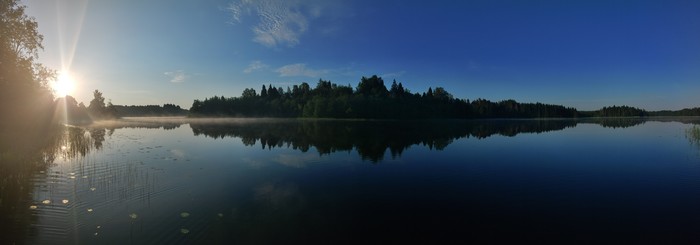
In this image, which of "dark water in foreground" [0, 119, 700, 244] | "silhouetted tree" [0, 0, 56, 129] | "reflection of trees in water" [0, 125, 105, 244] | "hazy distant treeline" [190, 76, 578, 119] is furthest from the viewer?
"hazy distant treeline" [190, 76, 578, 119]

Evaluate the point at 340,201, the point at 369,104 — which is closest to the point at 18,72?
the point at 340,201

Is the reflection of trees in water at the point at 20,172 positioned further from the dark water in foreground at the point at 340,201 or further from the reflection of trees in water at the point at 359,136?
the reflection of trees in water at the point at 359,136

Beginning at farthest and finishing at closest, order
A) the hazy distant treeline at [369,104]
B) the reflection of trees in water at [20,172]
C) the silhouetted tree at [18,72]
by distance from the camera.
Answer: the hazy distant treeline at [369,104]
the silhouetted tree at [18,72]
the reflection of trees in water at [20,172]

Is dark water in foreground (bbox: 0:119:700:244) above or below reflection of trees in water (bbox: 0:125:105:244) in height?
below

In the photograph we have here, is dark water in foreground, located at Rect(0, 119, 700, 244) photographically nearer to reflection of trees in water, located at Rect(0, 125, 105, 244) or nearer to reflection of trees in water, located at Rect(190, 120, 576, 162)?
Result: reflection of trees in water, located at Rect(0, 125, 105, 244)

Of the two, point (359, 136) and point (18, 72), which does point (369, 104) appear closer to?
point (359, 136)

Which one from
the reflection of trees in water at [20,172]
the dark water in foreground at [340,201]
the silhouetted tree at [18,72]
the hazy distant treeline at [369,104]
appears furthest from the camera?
the hazy distant treeline at [369,104]

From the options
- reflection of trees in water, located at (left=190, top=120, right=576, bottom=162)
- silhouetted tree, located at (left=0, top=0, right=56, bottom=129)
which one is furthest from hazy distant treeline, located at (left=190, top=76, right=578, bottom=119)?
silhouetted tree, located at (left=0, top=0, right=56, bottom=129)

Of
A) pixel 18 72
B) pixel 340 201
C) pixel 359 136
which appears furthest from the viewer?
pixel 359 136

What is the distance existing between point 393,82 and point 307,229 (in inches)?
7249

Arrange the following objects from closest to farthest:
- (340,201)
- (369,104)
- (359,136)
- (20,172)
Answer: (340,201) < (20,172) < (359,136) < (369,104)

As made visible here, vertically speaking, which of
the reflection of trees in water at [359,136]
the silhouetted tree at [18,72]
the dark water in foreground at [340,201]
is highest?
the silhouetted tree at [18,72]

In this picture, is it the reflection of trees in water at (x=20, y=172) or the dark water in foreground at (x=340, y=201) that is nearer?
the dark water in foreground at (x=340, y=201)

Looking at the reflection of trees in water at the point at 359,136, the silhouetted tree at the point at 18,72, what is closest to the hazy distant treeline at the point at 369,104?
the reflection of trees in water at the point at 359,136
